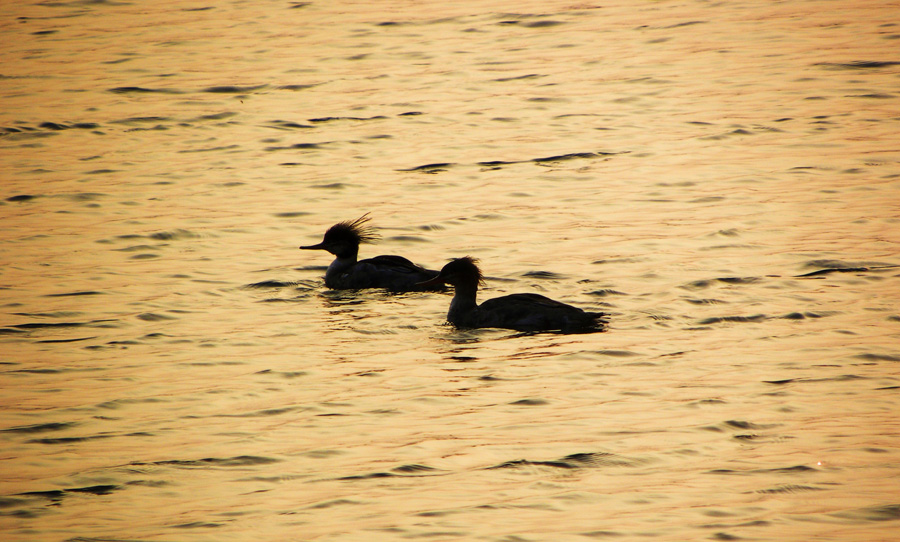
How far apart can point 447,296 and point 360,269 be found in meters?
1.05

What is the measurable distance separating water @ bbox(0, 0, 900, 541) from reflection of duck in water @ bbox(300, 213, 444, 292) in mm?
231

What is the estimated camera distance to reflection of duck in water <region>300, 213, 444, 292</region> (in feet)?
43.7

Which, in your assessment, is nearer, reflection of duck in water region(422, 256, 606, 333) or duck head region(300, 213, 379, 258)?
reflection of duck in water region(422, 256, 606, 333)

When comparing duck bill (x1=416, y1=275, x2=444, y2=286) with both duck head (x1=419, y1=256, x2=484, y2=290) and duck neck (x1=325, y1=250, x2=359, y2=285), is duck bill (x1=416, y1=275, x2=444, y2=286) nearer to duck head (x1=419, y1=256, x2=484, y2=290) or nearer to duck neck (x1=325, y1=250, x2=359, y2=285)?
duck head (x1=419, y1=256, x2=484, y2=290)

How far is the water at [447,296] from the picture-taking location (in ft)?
25.4

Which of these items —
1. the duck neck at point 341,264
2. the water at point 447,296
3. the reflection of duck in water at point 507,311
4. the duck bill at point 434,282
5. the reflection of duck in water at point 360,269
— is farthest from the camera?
the duck neck at point 341,264

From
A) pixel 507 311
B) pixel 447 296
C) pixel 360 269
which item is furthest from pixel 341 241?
pixel 507 311

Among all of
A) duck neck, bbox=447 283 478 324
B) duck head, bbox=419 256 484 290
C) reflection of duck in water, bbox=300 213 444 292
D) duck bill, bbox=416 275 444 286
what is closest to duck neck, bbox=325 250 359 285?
reflection of duck in water, bbox=300 213 444 292

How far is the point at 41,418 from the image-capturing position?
9.27m

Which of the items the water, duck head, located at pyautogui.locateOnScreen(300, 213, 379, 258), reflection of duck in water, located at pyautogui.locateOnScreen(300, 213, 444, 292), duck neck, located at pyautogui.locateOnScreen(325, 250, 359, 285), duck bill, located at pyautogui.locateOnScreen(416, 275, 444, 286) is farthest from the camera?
duck head, located at pyautogui.locateOnScreen(300, 213, 379, 258)

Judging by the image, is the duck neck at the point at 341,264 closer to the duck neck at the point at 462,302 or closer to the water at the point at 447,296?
the water at the point at 447,296

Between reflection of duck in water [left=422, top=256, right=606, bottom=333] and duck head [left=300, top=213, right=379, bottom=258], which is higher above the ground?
duck head [left=300, top=213, right=379, bottom=258]

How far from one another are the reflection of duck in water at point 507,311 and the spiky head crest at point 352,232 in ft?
6.46

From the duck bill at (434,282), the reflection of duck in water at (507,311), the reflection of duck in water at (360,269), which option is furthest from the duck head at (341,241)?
the reflection of duck in water at (507,311)
